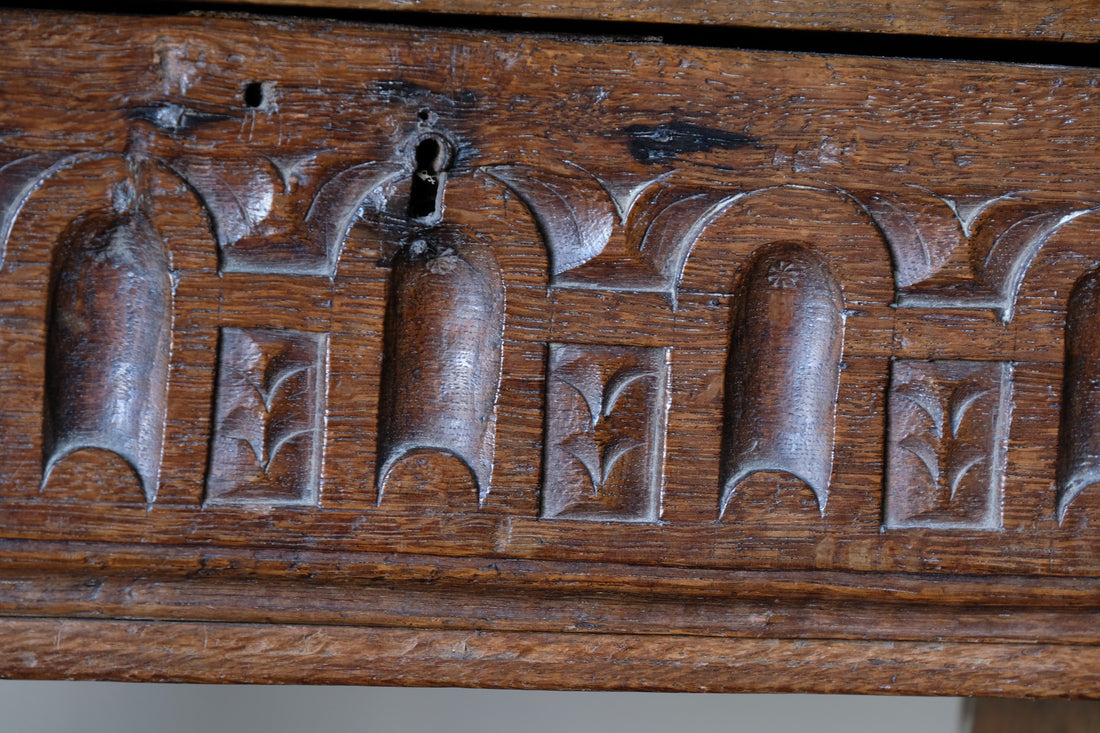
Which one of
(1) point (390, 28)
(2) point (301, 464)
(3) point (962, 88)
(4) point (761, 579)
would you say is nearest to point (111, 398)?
(2) point (301, 464)

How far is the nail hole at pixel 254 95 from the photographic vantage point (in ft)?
1.60

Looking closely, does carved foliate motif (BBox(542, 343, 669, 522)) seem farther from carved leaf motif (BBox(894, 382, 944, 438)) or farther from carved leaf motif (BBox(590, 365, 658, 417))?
carved leaf motif (BBox(894, 382, 944, 438))

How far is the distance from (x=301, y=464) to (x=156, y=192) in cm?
17

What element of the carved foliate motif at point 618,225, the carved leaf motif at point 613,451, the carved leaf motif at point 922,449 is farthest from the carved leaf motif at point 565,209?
the carved leaf motif at point 922,449

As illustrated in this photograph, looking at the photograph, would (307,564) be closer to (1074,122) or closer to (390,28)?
(390,28)

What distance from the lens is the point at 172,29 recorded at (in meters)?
0.48

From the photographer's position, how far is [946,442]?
20.6 inches

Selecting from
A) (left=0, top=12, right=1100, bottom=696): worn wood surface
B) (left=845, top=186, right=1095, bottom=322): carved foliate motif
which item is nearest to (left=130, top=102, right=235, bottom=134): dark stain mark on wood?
(left=0, top=12, right=1100, bottom=696): worn wood surface

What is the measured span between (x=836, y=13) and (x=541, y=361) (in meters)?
0.25

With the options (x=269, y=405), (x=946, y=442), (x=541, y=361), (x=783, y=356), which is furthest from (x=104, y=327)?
(x=946, y=442)

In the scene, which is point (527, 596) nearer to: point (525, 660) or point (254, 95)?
point (525, 660)

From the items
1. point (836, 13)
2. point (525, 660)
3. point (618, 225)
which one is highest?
point (836, 13)

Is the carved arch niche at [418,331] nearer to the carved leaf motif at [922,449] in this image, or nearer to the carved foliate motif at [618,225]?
the carved foliate motif at [618,225]

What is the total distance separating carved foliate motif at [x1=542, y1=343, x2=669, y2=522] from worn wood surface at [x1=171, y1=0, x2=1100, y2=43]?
185 millimetres
